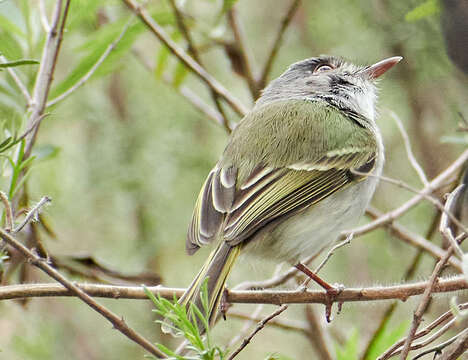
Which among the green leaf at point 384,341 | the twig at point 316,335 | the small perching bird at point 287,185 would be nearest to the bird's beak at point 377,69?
the small perching bird at point 287,185

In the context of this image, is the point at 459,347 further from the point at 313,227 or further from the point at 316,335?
the point at 316,335

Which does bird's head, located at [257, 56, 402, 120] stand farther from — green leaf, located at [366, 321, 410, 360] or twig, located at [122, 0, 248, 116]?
green leaf, located at [366, 321, 410, 360]

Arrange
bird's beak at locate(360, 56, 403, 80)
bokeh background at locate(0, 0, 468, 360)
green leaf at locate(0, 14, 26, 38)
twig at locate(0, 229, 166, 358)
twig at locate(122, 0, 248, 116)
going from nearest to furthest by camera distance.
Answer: twig at locate(0, 229, 166, 358) → green leaf at locate(0, 14, 26, 38) → twig at locate(122, 0, 248, 116) → bird's beak at locate(360, 56, 403, 80) → bokeh background at locate(0, 0, 468, 360)

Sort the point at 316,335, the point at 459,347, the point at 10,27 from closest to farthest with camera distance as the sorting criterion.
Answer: the point at 459,347 → the point at 10,27 → the point at 316,335

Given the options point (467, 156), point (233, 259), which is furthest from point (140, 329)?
point (467, 156)

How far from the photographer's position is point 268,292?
2.42 m

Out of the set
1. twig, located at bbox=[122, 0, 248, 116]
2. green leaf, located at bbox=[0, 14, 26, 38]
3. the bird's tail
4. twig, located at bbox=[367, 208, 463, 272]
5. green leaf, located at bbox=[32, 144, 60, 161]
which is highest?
green leaf, located at bbox=[0, 14, 26, 38]

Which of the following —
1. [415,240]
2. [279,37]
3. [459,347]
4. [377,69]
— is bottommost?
[415,240]

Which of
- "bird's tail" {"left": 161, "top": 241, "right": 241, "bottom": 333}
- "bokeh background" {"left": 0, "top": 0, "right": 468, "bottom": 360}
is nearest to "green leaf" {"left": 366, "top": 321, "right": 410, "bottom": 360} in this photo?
"bird's tail" {"left": 161, "top": 241, "right": 241, "bottom": 333}

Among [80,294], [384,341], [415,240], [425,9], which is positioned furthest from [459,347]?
[415,240]

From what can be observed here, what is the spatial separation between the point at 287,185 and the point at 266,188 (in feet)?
0.34

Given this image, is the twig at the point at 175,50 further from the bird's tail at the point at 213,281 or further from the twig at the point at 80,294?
the twig at the point at 80,294

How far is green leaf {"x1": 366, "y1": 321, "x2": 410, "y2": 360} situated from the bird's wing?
2.16 ft

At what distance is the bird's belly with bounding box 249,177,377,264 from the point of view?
9.68 ft
